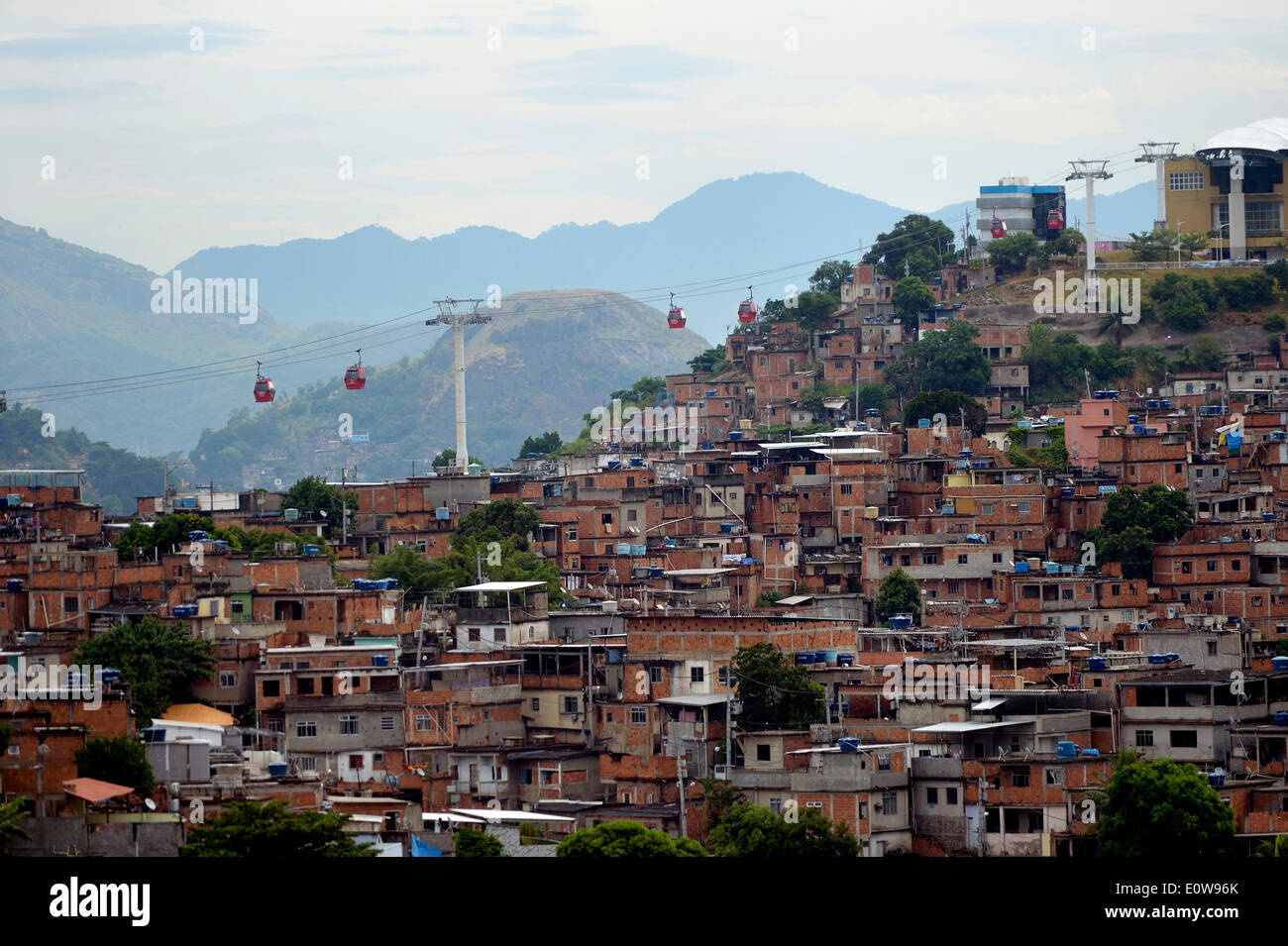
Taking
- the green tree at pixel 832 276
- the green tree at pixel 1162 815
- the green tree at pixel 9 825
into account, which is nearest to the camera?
the green tree at pixel 9 825

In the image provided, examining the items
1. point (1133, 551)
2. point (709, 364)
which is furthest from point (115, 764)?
point (709, 364)

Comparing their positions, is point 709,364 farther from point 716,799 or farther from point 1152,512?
point 716,799

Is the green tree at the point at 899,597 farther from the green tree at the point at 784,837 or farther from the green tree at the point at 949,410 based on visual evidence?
the green tree at the point at 784,837

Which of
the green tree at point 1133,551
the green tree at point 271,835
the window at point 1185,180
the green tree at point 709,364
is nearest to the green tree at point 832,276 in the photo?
the green tree at point 709,364

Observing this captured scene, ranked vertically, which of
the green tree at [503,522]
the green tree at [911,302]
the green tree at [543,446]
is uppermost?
the green tree at [911,302]

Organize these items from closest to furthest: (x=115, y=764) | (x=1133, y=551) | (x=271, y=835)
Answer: (x=271, y=835) < (x=115, y=764) < (x=1133, y=551)

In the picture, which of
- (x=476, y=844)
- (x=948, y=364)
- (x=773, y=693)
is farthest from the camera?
(x=948, y=364)

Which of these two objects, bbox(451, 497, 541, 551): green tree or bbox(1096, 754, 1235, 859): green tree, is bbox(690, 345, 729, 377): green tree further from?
bbox(1096, 754, 1235, 859): green tree
